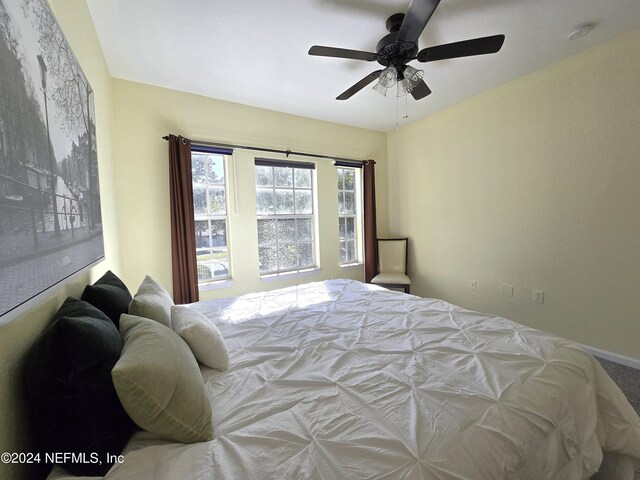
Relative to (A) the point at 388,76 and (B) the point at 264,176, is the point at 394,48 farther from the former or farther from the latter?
(B) the point at 264,176

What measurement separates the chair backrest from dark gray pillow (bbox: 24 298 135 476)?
3615mm

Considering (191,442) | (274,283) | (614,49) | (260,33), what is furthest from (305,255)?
(614,49)

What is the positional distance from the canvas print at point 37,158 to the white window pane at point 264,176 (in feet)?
6.92

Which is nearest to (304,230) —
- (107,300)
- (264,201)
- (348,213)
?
(264,201)

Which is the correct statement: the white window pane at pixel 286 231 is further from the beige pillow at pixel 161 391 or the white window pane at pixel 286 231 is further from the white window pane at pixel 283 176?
the beige pillow at pixel 161 391

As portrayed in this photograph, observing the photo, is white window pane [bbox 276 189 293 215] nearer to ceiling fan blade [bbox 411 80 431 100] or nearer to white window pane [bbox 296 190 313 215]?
white window pane [bbox 296 190 313 215]

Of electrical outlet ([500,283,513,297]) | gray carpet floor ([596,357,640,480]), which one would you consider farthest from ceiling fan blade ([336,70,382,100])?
gray carpet floor ([596,357,640,480])

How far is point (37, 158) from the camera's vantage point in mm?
770

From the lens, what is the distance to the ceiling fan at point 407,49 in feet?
4.85

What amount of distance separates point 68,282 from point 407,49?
83.6 inches

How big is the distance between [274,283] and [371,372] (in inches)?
95.8

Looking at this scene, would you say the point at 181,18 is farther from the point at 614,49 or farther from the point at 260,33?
the point at 614,49

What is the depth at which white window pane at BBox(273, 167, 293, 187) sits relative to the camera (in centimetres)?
344

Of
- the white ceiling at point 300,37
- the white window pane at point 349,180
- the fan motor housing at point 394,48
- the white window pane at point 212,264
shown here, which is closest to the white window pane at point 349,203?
the white window pane at point 349,180
